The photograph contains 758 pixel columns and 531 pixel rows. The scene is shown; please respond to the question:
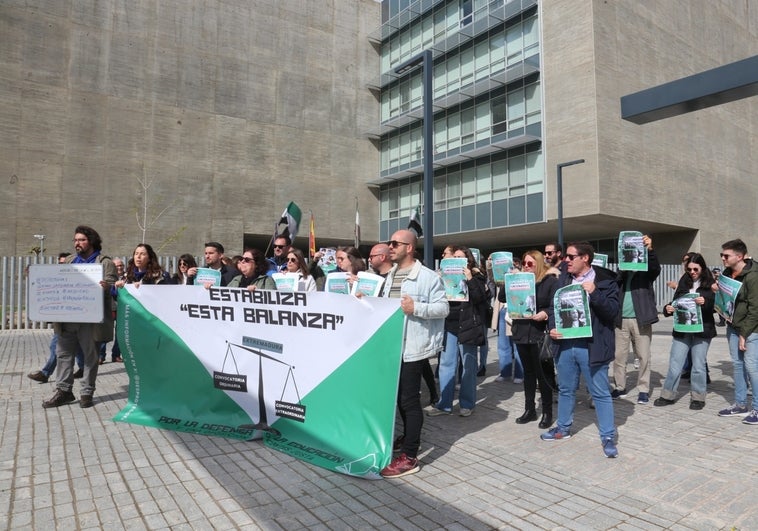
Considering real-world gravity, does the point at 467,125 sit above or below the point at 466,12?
below

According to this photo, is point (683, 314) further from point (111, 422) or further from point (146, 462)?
point (111, 422)

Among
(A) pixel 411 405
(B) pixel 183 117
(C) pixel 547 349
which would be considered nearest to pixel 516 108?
(B) pixel 183 117

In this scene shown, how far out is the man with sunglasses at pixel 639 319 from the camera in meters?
6.64

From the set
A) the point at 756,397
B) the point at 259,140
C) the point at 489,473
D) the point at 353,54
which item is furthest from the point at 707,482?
the point at 353,54

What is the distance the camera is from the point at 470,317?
6.11 m

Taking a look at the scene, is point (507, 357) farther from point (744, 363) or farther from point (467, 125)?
point (467, 125)

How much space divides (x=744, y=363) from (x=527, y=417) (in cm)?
246

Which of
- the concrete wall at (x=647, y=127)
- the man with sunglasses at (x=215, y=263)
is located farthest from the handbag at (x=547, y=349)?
the concrete wall at (x=647, y=127)

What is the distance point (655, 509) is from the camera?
3588mm

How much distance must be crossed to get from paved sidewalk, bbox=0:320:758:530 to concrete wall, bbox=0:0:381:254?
24.5 metres

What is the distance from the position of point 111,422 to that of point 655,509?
495 centimetres

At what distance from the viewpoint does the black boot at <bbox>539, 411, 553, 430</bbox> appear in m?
5.50

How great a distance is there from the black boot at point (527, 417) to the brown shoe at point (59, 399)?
5.07 meters

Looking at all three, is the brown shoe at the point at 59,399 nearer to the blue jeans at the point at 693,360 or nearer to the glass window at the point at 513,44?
the blue jeans at the point at 693,360
